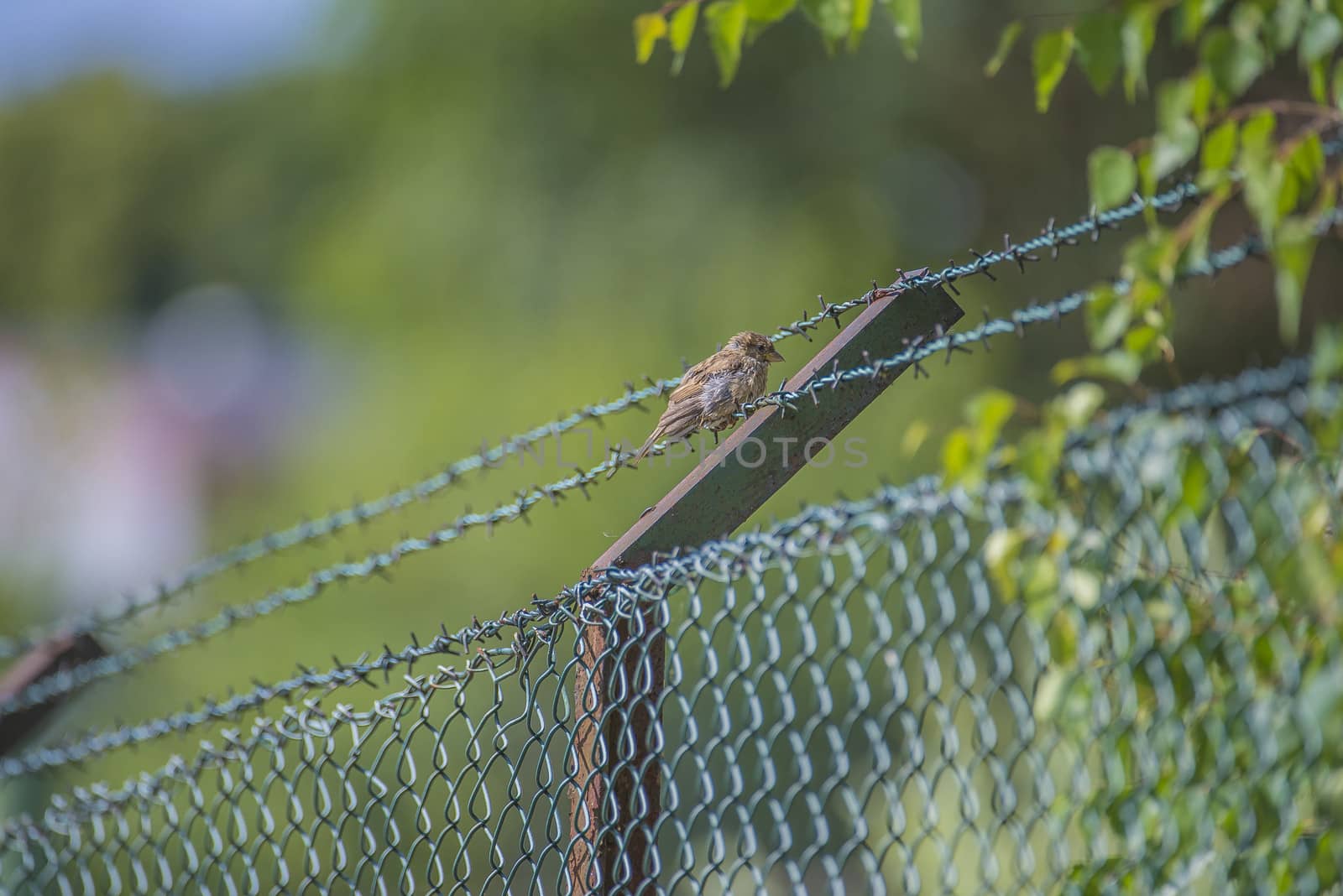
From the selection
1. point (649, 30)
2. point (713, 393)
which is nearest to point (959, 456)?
point (649, 30)

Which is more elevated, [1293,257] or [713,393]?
[713,393]

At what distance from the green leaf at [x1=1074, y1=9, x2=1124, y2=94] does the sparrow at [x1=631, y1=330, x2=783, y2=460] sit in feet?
4.78

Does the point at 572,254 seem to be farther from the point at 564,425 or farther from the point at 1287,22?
the point at 1287,22

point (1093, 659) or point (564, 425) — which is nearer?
point (1093, 659)

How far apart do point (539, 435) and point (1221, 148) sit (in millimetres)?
1766

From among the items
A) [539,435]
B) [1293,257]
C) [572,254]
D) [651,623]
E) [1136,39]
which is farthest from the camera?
[572,254]

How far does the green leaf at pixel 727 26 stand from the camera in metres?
2.76

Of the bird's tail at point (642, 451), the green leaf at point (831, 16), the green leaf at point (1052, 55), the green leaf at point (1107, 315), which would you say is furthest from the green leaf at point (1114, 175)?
the bird's tail at point (642, 451)

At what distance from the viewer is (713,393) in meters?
3.82

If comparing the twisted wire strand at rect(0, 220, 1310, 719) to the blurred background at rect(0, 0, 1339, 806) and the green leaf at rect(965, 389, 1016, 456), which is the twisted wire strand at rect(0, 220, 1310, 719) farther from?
the blurred background at rect(0, 0, 1339, 806)

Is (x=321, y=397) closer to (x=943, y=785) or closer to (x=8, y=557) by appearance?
(x=8, y=557)

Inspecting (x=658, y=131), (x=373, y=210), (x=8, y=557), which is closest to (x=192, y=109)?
(x=8, y=557)

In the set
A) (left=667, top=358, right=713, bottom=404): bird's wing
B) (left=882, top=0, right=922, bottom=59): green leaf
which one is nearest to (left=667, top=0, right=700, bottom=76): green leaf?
(left=882, top=0, right=922, bottom=59): green leaf

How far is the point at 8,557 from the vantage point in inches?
953
